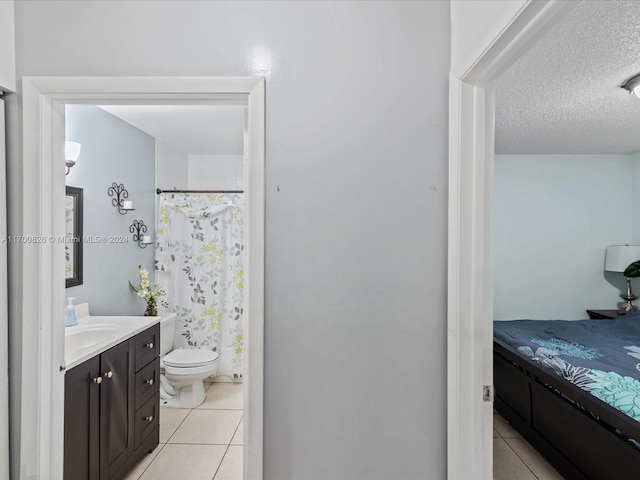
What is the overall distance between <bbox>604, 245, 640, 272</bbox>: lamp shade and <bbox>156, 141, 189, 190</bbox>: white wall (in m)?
4.87

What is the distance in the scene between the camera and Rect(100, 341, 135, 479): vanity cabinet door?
207cm

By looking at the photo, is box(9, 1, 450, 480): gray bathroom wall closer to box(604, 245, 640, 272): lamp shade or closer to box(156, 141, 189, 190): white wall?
box(156, 141, 189, 190): white wall

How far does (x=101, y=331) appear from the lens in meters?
2.51

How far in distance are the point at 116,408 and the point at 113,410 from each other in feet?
0.10

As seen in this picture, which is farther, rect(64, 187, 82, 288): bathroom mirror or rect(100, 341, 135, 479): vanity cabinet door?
rect(64, 187, 82, 288): bathroom mirror

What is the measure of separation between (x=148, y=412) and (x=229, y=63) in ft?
7.56

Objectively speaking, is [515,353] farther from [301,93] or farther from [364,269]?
[301,93]

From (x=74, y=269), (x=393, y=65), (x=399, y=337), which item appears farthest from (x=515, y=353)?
(x=74, y=269)

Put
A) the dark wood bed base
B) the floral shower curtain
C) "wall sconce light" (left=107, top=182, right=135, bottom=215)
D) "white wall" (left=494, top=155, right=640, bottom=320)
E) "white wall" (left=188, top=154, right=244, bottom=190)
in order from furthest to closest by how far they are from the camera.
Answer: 1. "white wall" (left=188, top=154, right=244, bottom=190)
2. "white wall" (left=494, top=155, right=640, bottom=320)
3. the floral shower curtain
4. "wall sconce light" (left=107, top=182, right=135, bottom=215)
5. the dark wood bed base

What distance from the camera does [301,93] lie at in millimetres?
1365

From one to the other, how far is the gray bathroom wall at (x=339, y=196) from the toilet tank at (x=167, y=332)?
8.43 ft

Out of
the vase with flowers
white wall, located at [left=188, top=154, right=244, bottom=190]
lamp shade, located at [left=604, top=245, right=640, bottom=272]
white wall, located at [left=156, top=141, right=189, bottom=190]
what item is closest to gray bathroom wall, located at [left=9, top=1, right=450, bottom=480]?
the vase with flowers

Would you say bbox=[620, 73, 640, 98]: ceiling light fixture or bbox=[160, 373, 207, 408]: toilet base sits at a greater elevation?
bbox=[620, 73, 640, 98]: ceiling light fixture

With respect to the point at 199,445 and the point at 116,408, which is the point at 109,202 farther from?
the point at 199,445
